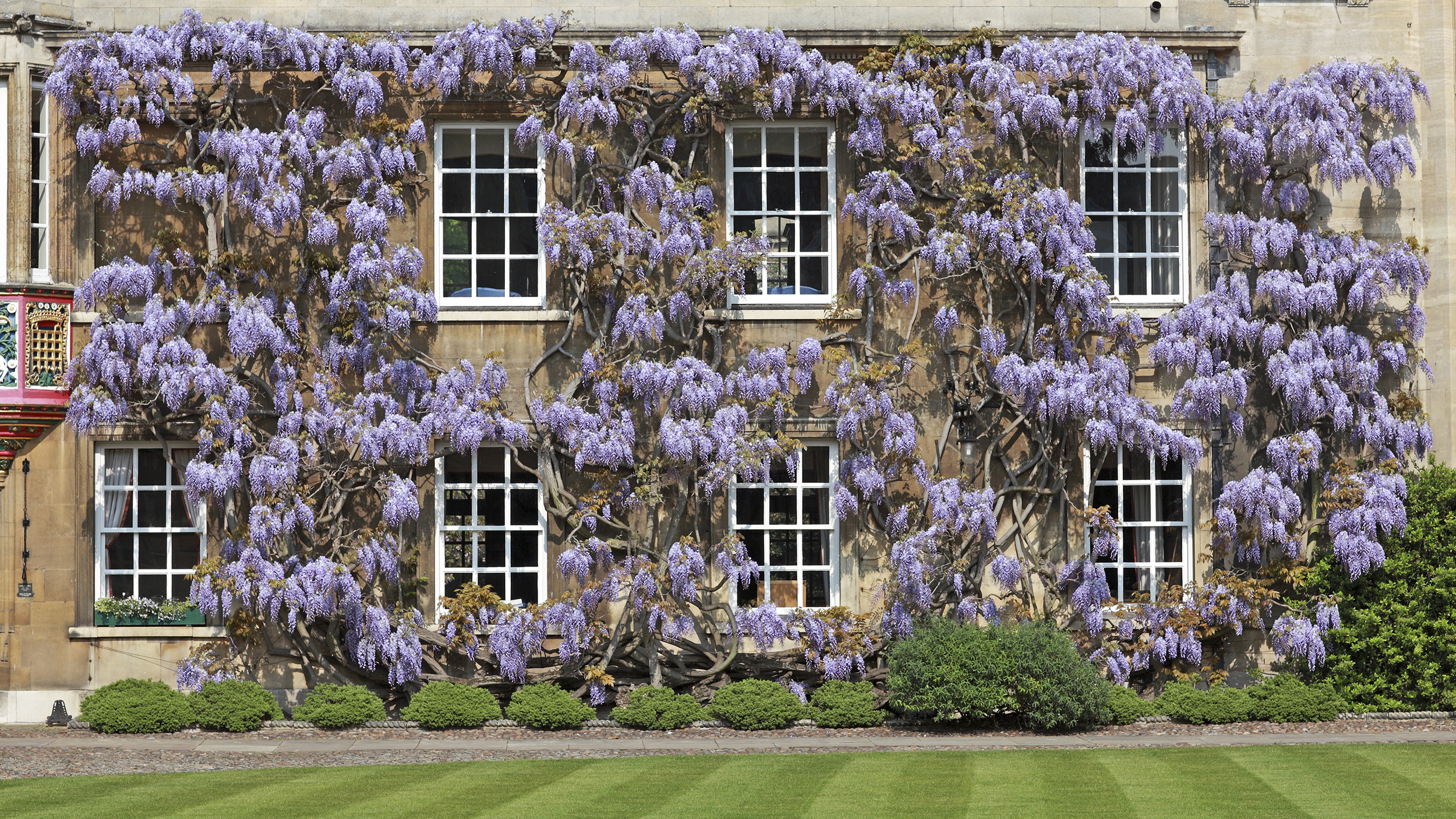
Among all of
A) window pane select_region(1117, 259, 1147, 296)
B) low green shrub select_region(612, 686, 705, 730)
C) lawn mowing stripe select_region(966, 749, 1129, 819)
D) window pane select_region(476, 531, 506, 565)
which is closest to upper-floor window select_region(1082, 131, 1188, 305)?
window pane select_region(1117, 259, 1147, 296)

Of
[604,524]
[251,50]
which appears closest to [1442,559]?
[604,524]

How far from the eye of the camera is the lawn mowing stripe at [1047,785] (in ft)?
31.5

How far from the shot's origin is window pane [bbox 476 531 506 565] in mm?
15266

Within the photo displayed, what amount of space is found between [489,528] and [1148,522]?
7238 millimetres

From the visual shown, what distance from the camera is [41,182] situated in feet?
49.3

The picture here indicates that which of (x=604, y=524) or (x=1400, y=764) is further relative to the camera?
(x=604, y=524)

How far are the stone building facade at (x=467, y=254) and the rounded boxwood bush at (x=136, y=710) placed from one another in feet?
2.32

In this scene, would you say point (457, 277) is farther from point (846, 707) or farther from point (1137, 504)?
point (1137, 504)

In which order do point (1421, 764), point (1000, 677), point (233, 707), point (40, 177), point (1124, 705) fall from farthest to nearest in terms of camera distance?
point (40, 177) → point (1124, 705) → point (233, 707) → point (1000, 677) → point (1421, 764)

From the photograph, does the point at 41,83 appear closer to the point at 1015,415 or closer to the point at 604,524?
the point at 604,524

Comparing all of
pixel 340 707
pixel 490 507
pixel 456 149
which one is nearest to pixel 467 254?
pixel 456 149

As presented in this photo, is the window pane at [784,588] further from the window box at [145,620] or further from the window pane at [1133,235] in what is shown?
the window box at [145,620]

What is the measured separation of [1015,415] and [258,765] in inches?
334

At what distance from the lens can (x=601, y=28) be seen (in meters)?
15.4
